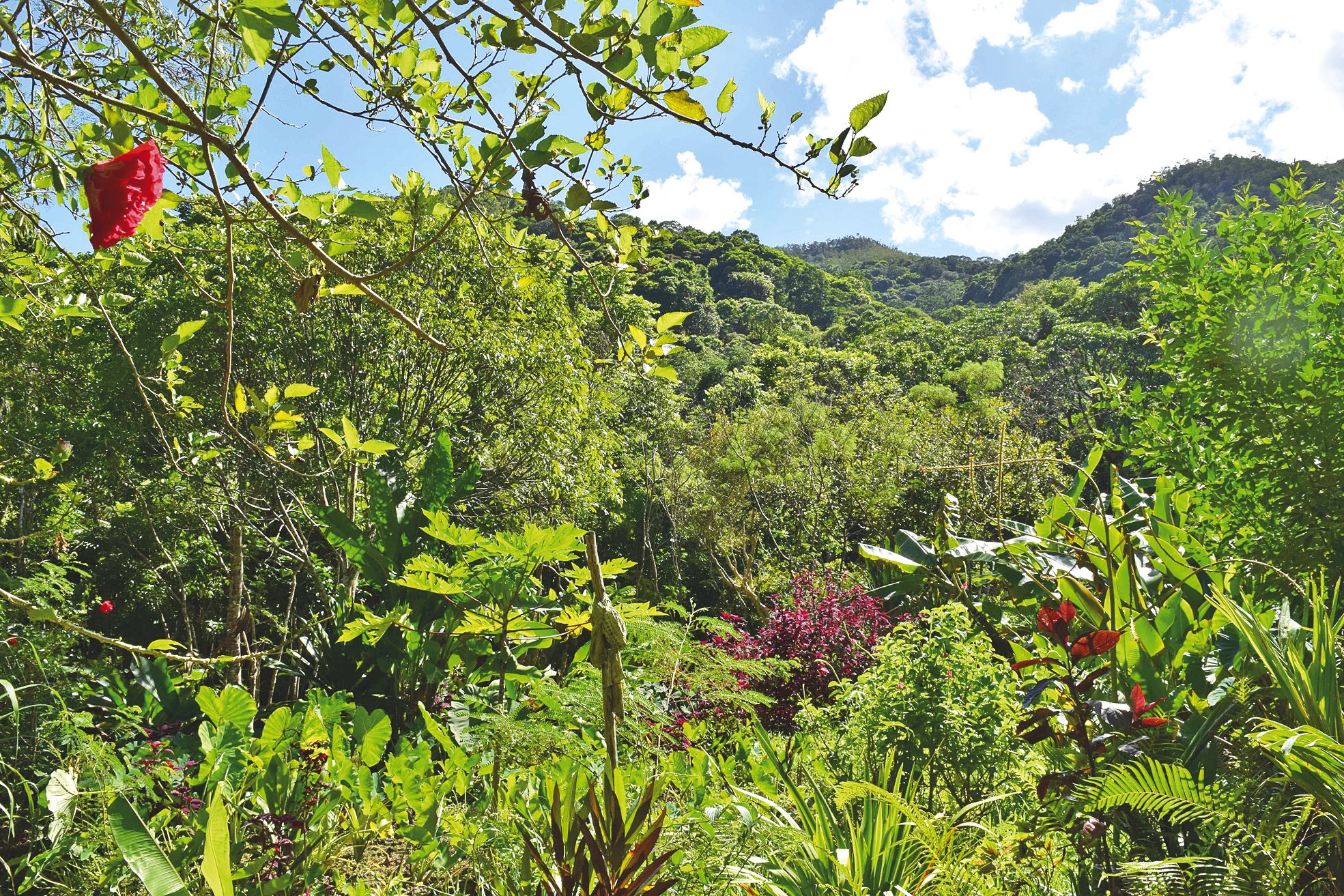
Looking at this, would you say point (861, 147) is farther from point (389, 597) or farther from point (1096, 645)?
point (389, 597)

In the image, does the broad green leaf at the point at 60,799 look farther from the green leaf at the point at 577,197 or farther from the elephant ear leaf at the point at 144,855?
the green leaf at the point at 577,197

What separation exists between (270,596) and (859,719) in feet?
19.7

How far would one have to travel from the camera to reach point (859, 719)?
8.05 feet

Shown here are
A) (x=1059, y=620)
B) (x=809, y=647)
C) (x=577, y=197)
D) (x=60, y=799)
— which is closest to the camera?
(x=577, y=197)

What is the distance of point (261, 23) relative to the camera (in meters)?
0.74

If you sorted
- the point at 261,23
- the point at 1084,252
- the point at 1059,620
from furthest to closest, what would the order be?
1. the point at 1084,252
2. the point at 1059,620
3. the point at 261,23

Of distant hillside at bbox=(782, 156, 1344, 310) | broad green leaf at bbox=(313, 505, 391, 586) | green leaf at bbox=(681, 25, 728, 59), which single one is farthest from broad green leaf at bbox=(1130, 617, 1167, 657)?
distant hillside at bbox=(782, 156, 1344, 310)

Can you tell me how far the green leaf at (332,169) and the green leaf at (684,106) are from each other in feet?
2.02

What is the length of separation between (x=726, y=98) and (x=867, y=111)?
0.25m

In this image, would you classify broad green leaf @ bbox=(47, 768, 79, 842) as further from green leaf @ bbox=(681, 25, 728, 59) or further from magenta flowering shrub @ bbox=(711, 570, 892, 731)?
magenta flowering shrub @ bbox=(711, 570, 892, 731)

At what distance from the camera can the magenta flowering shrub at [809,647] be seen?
387 centimetres

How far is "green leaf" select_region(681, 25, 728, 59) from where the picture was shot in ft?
2.94

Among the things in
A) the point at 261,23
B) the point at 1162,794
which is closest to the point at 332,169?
the point at 261,23

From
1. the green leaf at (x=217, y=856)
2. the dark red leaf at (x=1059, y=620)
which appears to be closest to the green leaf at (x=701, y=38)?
the green leaf at (x=217, y=856)
